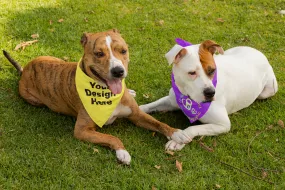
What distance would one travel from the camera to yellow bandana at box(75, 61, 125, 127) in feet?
15.2

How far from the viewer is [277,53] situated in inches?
270

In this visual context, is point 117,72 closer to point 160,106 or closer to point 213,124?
point 160,106

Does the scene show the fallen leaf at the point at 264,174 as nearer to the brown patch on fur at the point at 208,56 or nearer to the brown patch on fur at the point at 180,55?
the brown patch on fur at the point at 208,56

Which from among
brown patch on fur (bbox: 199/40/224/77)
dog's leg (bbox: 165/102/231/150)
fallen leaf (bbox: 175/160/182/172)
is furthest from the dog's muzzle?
fallen leaf (bbox: 175/160/182/172)

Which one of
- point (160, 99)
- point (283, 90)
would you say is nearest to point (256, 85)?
point (283, 90)

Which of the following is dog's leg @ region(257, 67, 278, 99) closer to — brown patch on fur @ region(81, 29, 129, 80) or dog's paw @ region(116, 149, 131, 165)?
brown patch on fur @ region(81, 29, 129, 80)

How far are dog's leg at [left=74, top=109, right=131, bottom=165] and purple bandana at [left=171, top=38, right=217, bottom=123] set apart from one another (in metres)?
0.98

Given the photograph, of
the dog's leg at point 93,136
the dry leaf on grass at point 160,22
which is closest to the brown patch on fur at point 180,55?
the dog's leg at point 93,136

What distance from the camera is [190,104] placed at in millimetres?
4660

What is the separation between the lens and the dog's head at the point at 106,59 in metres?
4.27

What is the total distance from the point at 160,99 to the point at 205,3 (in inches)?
165

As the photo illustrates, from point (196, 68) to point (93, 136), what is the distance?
5.00 feet

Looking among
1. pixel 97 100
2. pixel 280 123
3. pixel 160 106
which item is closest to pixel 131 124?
pixel 160 106

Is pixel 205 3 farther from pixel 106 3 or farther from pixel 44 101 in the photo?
pixel 44 101
